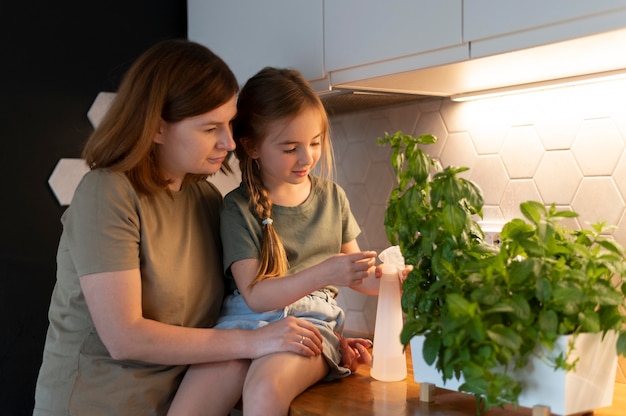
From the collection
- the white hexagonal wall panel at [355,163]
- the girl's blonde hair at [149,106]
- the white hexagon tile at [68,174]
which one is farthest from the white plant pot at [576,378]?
the white hexagon tile at [68,174]

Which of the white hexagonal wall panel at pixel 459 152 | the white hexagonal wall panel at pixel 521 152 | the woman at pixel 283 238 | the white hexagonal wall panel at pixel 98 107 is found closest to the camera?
the woman at pixel 283 238

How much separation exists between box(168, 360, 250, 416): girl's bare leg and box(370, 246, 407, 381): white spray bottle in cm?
25

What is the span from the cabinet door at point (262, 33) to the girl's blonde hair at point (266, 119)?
9 centimetres

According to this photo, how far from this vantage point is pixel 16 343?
1815mm

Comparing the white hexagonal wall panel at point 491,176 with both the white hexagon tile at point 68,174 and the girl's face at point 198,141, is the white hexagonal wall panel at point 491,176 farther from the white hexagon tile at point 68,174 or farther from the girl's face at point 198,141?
the white hexagon tile at point 68,174

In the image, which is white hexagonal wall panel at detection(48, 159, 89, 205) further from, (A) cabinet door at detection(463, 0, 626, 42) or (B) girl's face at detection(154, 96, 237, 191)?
(A) cabinet door at detection(463, 0, 626, 42)

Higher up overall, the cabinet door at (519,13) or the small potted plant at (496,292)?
the cabinet door at (519,13)

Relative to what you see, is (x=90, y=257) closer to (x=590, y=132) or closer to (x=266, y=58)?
(x=266, y=58)

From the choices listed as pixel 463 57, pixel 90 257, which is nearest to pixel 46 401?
pixel 90 257

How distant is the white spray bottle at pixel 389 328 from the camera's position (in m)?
1.36

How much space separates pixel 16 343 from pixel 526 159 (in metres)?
1.30

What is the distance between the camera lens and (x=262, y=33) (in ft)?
5.35

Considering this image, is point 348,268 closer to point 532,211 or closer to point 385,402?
point 385,402

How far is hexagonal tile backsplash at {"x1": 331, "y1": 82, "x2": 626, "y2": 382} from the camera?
1.37 metres
